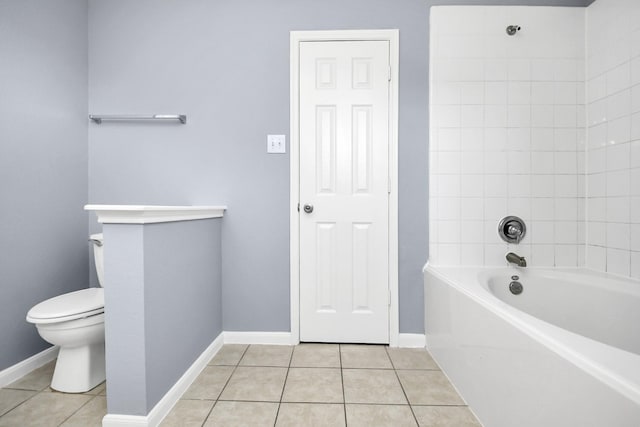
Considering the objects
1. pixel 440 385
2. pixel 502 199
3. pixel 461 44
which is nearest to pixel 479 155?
pixel 502 199

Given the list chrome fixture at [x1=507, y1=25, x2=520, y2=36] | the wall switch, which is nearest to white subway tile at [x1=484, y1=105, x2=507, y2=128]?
chrome fixture at [x1=507, y1=25, x2=520, y2=36]

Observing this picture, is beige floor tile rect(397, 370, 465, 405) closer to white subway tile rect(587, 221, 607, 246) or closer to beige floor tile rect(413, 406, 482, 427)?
beige floor tile rect(413, 406, 482, 427)

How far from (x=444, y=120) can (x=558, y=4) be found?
0.97 m

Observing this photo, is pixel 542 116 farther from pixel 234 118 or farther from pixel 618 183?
pixel 234 118

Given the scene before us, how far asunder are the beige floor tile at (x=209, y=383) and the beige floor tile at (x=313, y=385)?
0.31 metres

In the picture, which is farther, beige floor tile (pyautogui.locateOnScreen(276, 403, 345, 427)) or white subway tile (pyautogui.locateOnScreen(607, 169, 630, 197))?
white subway tile (pyautogui.locateOnScreen(607, 169, 630, 197))

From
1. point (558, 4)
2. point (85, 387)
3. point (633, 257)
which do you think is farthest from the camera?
point (558, 4)

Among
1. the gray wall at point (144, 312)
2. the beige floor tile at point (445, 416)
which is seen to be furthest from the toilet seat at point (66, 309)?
the beige floor tile at point (445, 416)

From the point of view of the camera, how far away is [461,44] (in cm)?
182

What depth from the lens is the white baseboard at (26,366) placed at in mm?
1443

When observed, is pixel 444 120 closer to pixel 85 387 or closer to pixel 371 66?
pixel 371 66

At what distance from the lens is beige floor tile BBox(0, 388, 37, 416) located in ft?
4.19

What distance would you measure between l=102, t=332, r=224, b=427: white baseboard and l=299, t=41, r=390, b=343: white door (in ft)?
2.01

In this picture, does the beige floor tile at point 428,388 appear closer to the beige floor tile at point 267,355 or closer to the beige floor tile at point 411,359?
the beige floor tile at point 411,359
